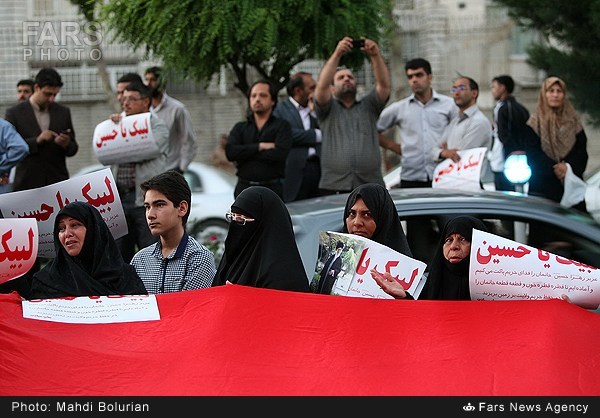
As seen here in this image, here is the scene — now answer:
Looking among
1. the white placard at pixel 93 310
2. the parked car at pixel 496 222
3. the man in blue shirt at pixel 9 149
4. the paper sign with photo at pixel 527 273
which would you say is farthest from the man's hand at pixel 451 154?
the white placard at pixel 93 310

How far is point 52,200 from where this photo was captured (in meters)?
7.09

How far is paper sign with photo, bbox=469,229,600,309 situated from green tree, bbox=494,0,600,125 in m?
8.29

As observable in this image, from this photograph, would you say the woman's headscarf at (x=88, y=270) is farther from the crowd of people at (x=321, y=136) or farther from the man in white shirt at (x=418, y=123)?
the man in white shirt at (x=418, y=123)

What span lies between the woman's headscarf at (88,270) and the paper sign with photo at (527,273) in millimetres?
1774

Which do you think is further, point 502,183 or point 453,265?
point 502,183

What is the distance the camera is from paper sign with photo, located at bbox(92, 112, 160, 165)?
9266 mm

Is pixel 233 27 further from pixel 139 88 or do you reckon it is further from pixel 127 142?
pixel 127 142

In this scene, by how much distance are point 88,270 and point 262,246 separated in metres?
0.92

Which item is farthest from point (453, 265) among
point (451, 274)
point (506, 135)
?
point (506, 135)

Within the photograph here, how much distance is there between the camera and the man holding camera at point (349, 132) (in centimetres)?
967

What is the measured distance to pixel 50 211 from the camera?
7090 mm

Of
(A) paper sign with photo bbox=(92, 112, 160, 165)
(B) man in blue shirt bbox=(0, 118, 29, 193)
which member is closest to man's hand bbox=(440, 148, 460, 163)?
(A) paper sign with photo bbox=(92, 112, 160, 165)

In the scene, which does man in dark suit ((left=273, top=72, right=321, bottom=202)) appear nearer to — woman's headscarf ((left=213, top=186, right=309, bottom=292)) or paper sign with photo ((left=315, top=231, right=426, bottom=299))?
woman's headscarf ((left=213, top=186, right=309, bottom=292))

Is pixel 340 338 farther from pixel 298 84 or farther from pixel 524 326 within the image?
pixel 298 84
